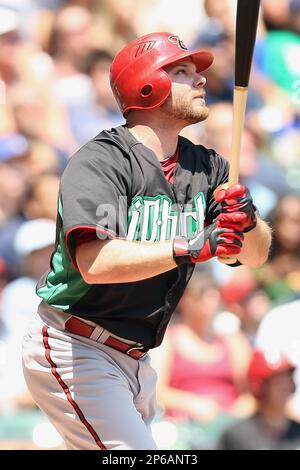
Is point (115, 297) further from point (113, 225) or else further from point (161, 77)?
point (161, 77)

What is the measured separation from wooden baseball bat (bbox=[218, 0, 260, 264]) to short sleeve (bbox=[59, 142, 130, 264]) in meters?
0.39

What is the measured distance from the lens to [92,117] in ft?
21.1

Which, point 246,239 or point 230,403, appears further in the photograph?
point 230,403

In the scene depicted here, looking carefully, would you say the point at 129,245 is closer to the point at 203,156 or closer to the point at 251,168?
the point at 203,156

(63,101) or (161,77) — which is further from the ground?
(161,77)

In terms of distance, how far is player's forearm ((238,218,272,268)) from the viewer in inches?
130

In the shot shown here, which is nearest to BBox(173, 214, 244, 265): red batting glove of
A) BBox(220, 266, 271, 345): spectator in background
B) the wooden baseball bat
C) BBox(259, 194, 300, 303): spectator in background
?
the wooden baseball bat

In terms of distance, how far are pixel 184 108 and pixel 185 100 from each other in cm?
3

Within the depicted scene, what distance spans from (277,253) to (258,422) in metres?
1.48

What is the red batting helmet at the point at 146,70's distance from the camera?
3.44 meters

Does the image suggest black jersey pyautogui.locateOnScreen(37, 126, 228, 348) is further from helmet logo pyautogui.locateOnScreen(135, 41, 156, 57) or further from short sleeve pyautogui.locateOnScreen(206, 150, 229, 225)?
helmet logo pyautogui.locateOnScreen(135, 41, 156, 57)

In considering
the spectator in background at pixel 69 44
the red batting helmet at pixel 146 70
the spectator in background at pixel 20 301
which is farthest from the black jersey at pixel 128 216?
the spectator in background at pixel 69 44

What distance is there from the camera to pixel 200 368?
17.8 feet
